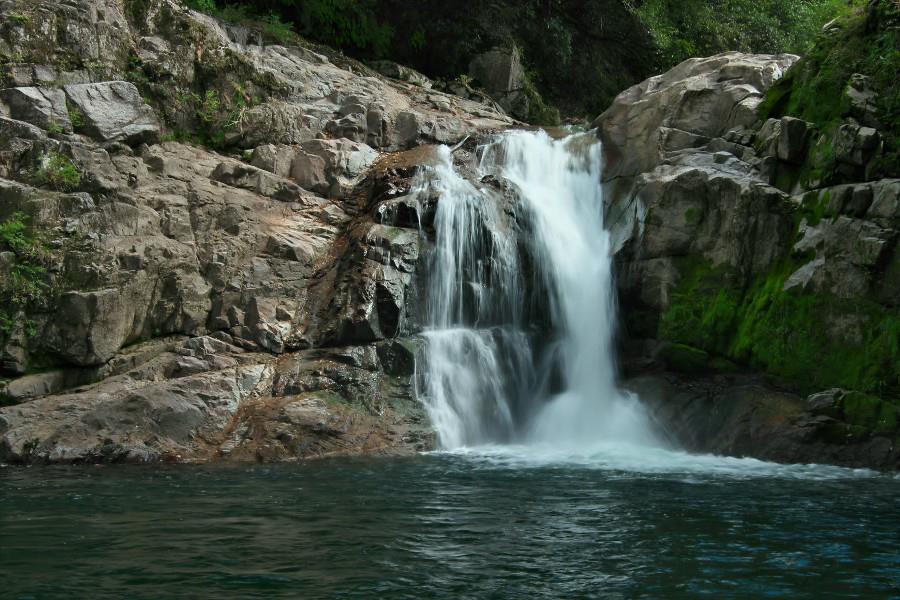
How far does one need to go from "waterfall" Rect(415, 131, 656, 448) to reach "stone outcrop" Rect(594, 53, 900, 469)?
21.8 inches

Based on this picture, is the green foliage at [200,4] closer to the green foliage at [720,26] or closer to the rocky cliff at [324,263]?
the rocky cliff at [324,263]

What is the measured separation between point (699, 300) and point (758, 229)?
1385 mm

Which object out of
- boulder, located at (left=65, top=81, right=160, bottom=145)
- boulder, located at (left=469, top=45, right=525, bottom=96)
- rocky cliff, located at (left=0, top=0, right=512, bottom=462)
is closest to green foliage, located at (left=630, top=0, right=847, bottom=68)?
boulder, located at (left=469, top=45, right=525, bottom=96)

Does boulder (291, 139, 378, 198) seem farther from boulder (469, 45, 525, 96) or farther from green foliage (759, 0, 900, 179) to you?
green foliage (759, 0, 900, 179)

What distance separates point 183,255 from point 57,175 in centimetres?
220

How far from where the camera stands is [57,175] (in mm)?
12500

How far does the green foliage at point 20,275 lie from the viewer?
456 inches

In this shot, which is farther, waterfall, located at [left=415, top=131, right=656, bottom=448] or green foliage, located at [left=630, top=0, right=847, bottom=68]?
green foliage, located at [left=630, top=0, right=847, bottom=68]

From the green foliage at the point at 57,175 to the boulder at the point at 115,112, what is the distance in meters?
1.10

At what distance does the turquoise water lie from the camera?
5.37 meters

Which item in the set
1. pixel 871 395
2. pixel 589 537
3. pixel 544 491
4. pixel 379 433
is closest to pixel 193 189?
pixel 379 433

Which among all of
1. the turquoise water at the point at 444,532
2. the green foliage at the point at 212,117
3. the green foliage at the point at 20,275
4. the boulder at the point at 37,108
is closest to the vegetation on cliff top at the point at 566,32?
the green foliage at the point at 212,117

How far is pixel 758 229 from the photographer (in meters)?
12.5

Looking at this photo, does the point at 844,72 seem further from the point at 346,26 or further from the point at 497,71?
the point at 346,26
